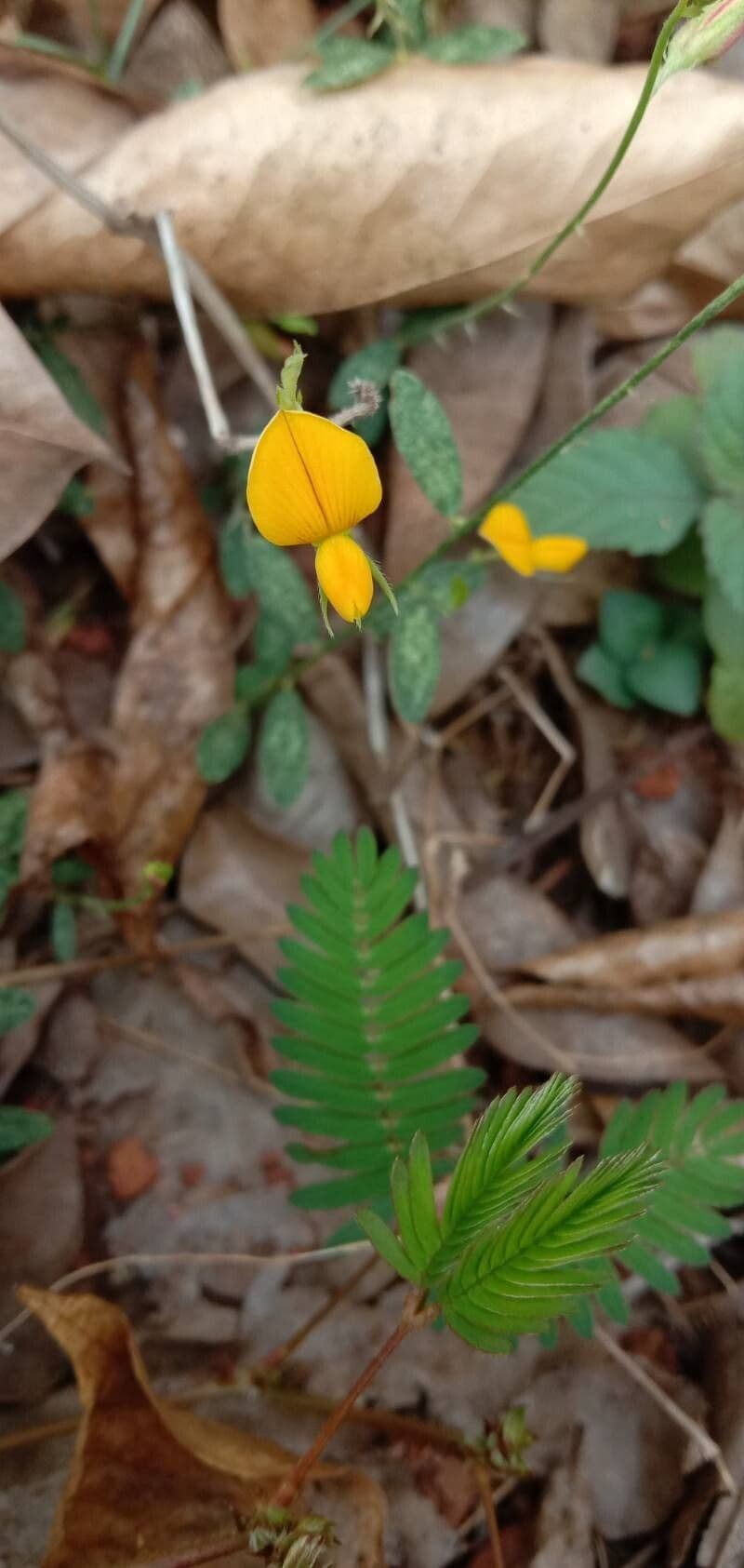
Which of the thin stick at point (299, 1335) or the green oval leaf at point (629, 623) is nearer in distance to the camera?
the thin stick at point (299, 1335)

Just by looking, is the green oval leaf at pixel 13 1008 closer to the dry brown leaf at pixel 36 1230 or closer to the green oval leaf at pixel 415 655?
the dry brown leaf at pixel 36 1230

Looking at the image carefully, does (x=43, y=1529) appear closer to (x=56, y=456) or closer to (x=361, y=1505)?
(x=361, y=1505)

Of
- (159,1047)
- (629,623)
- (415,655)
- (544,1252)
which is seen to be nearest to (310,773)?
(415,655)

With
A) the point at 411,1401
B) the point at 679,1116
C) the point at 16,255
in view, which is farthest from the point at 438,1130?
the point at 16,255

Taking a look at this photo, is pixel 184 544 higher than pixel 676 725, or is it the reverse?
pixel 184 544

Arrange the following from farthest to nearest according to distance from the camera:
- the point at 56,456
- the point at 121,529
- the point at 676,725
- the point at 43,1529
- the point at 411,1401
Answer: the point at 676,725 → the point at 121,529 → the point at 411,1401 → the point at 56,456 → the point at 43,1529

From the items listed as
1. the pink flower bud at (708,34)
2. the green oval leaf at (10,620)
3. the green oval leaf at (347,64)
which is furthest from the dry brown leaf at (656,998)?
the green oval leaf at (347,64)

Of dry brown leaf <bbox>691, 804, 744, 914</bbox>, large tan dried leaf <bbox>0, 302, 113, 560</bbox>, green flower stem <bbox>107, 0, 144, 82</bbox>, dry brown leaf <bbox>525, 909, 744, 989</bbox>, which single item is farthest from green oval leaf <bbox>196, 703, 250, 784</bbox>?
green flower stem <bbox>107, 0, 144, 82</bbox>
